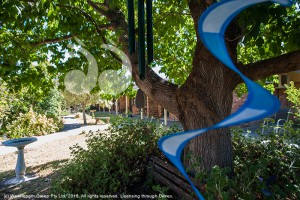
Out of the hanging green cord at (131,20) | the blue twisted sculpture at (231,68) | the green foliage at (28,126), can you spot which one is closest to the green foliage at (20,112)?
the green foliage at (28,126)

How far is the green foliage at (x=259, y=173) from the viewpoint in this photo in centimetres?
216

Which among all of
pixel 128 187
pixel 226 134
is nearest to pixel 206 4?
pixel 226 134

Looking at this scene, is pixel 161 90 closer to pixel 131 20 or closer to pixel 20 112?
pixel 131 20

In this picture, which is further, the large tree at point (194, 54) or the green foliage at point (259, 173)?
the large tree at point (194, 54)

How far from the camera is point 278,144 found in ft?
11.4

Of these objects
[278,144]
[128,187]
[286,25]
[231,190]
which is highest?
[286,25]

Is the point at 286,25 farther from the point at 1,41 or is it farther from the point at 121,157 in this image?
the point at 1,41

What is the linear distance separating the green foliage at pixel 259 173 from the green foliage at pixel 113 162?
1.49m

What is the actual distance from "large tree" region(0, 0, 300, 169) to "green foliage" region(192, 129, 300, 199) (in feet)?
1.72

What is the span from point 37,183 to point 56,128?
8938mm

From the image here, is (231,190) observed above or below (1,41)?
below

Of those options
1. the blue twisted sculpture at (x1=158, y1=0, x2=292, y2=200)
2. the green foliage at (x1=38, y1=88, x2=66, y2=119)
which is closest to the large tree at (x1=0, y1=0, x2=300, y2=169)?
the blue twisted sculpture at (x1=158, y1=0, x2=292, y2=200)

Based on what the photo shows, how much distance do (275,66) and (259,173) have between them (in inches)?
48.4

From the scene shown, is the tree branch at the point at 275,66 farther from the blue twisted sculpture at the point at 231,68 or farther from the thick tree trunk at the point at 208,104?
the blue twisted sculpture at the point at 231,68
